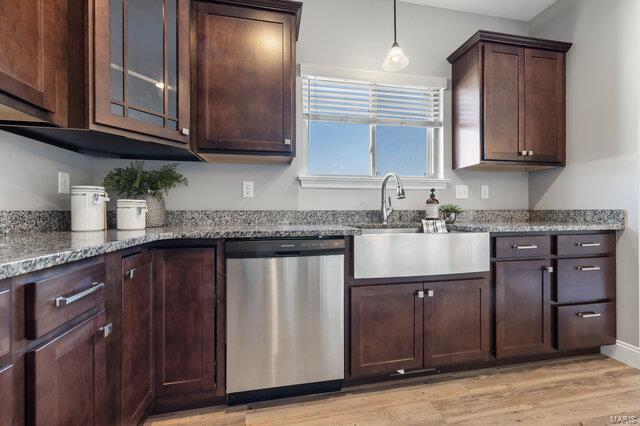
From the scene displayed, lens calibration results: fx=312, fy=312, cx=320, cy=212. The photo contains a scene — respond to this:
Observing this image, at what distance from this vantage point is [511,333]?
1.97m

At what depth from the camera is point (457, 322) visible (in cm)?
187

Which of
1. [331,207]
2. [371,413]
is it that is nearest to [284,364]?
[371,413]

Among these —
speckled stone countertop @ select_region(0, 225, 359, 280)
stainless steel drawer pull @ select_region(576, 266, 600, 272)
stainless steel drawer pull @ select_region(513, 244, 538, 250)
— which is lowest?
stainless steel drawer pull @ select_region(576, 266, 600, 272)

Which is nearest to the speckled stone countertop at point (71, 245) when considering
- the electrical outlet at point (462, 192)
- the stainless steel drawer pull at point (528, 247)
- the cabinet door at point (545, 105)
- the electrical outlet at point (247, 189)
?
the electrical outlet at point (247, 189)

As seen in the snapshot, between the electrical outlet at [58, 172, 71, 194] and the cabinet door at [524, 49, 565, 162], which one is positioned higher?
the cabinet door at [524, 49, 565, 162]

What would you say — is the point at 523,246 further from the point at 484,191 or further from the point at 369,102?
the point at 369,102

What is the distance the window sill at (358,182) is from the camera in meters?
2.37

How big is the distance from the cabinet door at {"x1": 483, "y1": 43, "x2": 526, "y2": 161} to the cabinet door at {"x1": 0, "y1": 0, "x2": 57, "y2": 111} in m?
2.54

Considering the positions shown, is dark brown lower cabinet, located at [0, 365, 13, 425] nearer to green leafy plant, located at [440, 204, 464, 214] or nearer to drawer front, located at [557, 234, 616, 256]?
green leafy plant, located at [440, 204, 464, 214]

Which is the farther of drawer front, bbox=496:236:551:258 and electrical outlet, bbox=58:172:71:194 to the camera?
drawer front, bbox=496:236:551:258

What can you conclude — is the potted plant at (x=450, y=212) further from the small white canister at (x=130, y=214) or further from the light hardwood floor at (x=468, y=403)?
the small white canister at (x=130, y=214)

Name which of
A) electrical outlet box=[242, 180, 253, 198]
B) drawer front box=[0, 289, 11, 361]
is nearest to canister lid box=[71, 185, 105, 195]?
electrical outlet box=[242, 180, 253, 198]

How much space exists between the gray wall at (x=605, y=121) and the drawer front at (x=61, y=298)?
2.99 meters

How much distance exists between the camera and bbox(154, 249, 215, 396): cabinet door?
1521 mm
